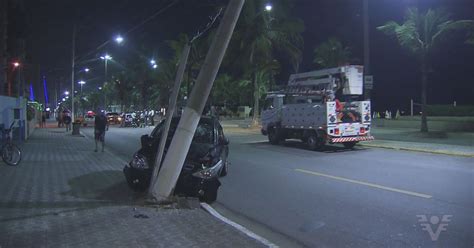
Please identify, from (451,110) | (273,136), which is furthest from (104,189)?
(451,110)

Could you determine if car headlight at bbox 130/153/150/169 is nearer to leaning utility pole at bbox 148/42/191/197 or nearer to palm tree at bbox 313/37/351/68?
leaning utility pole at bbox 148/42/191/197

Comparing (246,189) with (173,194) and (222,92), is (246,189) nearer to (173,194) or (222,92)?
(173,194)

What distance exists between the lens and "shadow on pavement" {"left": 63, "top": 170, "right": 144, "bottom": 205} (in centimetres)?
924

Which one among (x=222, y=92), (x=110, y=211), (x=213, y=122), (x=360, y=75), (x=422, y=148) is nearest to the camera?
(x=110, y=211)

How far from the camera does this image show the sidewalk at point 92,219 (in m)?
6.30

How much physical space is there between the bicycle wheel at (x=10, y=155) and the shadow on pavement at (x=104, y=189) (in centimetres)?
321

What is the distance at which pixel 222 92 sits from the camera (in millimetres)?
76375

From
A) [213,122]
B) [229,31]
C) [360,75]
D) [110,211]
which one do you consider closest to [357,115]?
[360,75]

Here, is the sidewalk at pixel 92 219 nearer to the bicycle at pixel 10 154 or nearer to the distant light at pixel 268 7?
the bicycle at pixel 10 154

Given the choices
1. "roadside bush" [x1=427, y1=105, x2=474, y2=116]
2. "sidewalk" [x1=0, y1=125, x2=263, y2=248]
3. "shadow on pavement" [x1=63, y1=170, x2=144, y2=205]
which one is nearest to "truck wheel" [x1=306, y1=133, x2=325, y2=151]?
"shadow on pavement" [x1=63, y1=170, x2=144, y2=205]

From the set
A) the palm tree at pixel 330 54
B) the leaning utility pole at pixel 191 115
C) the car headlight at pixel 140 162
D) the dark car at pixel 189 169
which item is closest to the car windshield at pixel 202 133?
the dark car at pixel 189 169

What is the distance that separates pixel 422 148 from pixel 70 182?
13.9 metres

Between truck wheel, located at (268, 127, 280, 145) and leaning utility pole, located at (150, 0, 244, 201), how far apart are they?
48.6 feet

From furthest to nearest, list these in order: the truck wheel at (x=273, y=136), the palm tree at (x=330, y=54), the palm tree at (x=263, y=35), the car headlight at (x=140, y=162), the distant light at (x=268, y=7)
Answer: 1. the palm tree at (x=330, y=54)
2. the palm tree at (x=263, y=35)
3. the distant light at (x=268, y=7)
4. the truck wheel at (x=273, y=136)
5. the car headlight at (x=140, y=162)
